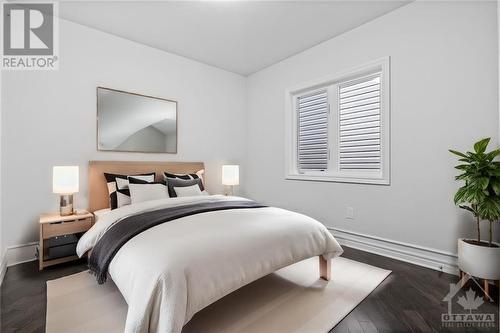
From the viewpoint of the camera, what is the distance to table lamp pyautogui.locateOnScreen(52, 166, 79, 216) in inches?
96.8

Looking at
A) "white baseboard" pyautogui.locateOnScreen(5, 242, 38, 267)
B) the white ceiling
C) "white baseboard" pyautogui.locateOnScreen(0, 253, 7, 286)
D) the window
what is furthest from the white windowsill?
"white baseboard" pyautogui.locateOnScreen(0, 253, 7, 286)

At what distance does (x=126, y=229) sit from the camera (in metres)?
1.80

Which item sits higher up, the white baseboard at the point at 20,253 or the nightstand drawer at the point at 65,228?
the nightstand drawer at the point at 65,228

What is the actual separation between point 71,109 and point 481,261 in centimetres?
426

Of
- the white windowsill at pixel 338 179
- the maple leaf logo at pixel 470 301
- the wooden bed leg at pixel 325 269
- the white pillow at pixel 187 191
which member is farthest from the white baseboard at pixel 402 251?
the white pillow at pixel 187 191

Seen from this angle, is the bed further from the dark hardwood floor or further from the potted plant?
the potted plant

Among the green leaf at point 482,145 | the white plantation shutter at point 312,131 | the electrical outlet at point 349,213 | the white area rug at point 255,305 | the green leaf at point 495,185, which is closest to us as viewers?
the white area rug at point 255,305

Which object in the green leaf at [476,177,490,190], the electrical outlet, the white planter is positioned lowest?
the white planter

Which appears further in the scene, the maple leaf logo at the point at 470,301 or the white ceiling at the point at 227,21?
the white ceiling at the point at 227,21

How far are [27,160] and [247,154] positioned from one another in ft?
10.2

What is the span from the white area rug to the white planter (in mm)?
628

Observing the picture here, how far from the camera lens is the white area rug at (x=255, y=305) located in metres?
1.56

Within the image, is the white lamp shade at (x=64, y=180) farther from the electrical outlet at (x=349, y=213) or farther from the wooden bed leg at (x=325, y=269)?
the electrical outlet at (x=349, y=213)

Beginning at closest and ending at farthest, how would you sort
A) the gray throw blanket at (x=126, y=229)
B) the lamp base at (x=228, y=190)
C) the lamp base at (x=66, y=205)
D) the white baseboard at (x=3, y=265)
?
the gray throw blanket at (x=126, y=229)
the white baseboard at (x=3, y=265)
the lamp base at (x=66, y=205)
the lamp base at (x=228, y=190)
